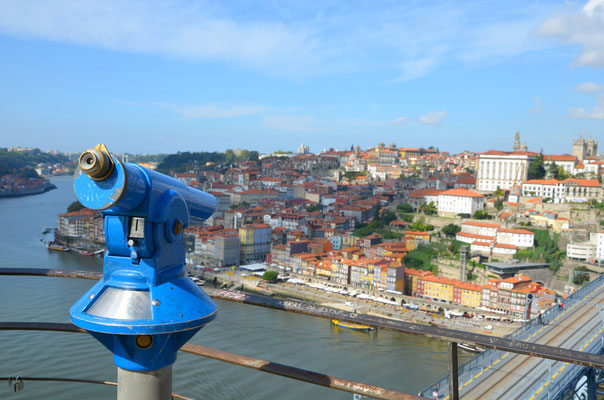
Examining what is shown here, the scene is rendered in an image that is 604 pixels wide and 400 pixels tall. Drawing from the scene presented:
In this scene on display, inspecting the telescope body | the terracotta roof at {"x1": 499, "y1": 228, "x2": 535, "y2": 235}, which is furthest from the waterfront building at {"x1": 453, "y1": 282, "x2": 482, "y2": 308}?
the telescope body

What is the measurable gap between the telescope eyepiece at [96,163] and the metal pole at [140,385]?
0.62 ft

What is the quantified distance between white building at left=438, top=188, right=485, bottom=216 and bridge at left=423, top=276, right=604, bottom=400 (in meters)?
8.61

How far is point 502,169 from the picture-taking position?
18172mm

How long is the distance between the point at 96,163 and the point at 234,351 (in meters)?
5.77

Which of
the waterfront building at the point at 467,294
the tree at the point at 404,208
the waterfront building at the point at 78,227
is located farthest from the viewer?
the tree at the point at 404,208

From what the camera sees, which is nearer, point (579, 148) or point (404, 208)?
point (404, 208)

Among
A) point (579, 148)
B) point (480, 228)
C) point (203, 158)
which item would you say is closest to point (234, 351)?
point (480, 228)

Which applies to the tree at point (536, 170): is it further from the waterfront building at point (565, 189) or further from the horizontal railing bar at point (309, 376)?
the horizontal railing bar at point (309, 376)

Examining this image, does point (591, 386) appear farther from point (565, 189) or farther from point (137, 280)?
point (565, 189)

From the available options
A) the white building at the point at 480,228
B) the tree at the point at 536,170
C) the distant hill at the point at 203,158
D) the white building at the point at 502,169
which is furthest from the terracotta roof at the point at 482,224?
the distant hill at the point at 203,158

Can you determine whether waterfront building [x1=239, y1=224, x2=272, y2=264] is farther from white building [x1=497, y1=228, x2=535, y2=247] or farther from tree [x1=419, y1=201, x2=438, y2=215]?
white building [x1=497, y1=228, x2=535, y2=247]

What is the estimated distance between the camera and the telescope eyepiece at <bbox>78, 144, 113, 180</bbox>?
17.3 inches

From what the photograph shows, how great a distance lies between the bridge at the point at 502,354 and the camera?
51 cm

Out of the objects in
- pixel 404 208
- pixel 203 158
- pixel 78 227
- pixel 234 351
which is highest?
pixel 203 158
